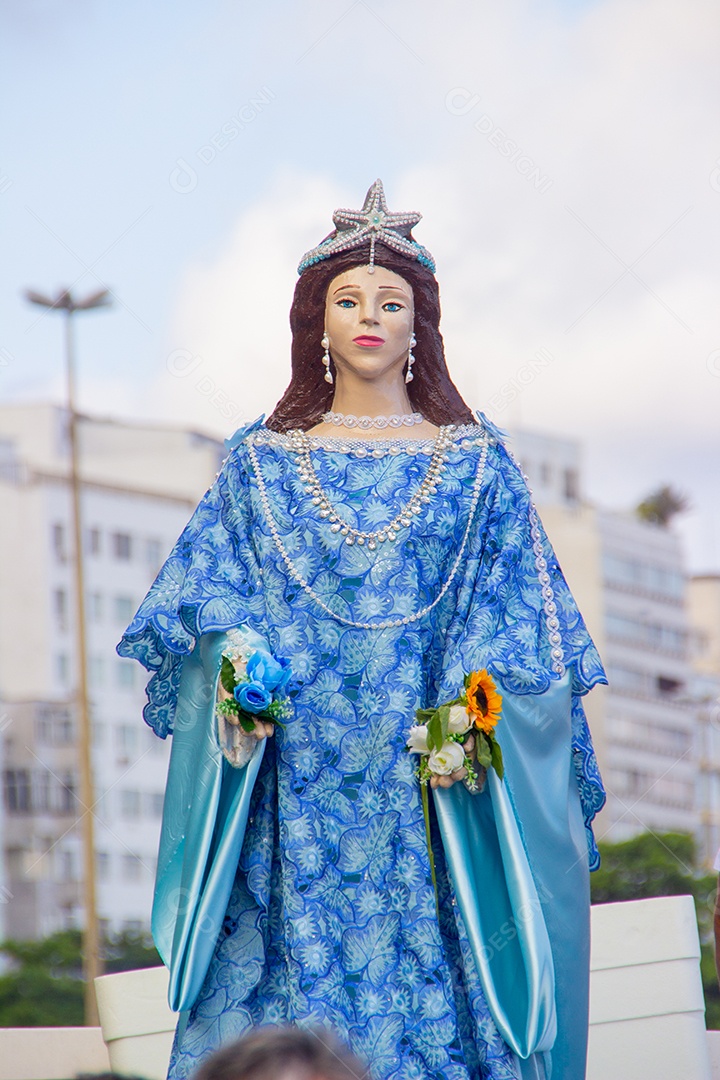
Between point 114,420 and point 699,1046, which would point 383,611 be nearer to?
point 699,1046

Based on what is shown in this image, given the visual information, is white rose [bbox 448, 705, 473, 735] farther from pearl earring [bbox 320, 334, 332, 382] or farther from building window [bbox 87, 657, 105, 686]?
building window [bbox 87, 657, 105, 686]

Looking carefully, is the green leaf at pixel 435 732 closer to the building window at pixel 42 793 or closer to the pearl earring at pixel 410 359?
the pearl earring at pixel 410 359

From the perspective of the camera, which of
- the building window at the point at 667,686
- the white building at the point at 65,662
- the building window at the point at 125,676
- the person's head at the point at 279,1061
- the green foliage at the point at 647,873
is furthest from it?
the building window at the point at 667,686

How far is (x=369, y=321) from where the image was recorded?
653 centimetres

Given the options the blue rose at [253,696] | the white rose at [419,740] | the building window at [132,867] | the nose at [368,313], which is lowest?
the building window at [132,867]

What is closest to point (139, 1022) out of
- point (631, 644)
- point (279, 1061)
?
point (279, 1061)

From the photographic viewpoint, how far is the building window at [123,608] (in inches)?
2320

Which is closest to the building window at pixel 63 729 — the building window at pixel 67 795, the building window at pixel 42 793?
the building window at pixel 42 793

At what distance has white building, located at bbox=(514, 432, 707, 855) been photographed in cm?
6556

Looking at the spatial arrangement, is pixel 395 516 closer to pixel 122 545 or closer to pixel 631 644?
pixel 122 545

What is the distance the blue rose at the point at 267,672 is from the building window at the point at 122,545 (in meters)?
53.2

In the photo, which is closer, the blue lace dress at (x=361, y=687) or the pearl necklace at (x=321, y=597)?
the blue lace dress at (x=361, y=687)

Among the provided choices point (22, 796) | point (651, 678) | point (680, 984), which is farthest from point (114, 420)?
point (680, 984)

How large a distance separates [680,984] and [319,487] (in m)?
2.73
